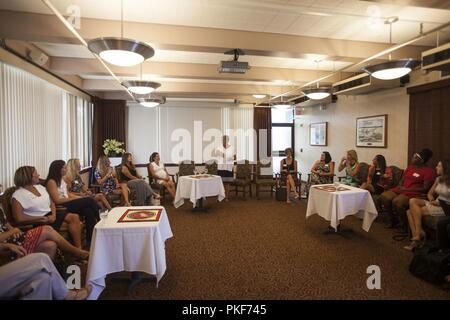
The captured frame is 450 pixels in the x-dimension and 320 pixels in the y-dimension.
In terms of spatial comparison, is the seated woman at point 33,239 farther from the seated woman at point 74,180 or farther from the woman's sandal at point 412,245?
the woman's sandal at point 412,245

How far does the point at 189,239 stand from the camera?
4.19 metres

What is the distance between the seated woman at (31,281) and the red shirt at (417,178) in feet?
15.5

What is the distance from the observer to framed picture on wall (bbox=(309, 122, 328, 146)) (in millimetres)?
8583

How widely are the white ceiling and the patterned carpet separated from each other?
3001 millimetres

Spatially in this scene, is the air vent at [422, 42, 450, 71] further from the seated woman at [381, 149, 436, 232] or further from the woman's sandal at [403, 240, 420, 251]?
the woman's sandal at [403, 240, 420, 251]

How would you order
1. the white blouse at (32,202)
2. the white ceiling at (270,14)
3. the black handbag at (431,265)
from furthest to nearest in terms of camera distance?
the white ceiling at (270,14), the white blouse at (32,202), the black handbag at (431,265)

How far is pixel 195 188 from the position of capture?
554 centimetres

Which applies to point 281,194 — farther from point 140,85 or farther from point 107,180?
point 140,85

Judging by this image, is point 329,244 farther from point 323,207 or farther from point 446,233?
point 446,233

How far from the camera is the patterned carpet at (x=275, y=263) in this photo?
2703 mm

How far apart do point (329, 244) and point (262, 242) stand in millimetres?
931

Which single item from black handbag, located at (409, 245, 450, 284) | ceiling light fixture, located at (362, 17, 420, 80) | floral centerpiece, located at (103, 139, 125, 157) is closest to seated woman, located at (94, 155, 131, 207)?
floral centerpiece, located at (103, 139, 125, 157)

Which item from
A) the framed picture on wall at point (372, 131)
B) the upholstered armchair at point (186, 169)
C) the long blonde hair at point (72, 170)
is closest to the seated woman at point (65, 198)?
the long blonde hair at point (72, 170)
